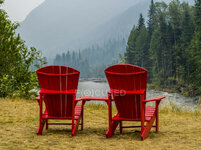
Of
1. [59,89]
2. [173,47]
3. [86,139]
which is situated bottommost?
[86,139]

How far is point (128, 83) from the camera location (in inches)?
167

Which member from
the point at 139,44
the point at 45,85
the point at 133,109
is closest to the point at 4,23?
the point at 45,85

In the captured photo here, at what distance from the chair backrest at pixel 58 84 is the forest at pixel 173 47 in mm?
33415

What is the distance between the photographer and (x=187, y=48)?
44656 millimetres

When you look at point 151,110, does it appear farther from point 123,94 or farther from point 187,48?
point 187,48

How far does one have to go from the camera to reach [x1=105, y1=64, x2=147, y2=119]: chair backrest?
4.19 metres

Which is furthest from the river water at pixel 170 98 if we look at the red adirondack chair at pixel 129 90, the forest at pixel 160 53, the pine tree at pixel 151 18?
the pine tree at pixel 151 18

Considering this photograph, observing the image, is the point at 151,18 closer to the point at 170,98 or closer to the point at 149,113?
the point at 170,98

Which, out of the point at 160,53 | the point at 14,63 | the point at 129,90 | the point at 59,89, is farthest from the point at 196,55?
the point at 59,89

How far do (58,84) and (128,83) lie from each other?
110cm

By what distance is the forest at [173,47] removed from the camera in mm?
40750

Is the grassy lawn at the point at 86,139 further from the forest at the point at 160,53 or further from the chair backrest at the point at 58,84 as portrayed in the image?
the forest at the point at 160,53

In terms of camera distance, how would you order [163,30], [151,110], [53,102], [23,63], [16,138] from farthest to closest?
[163,30], [23,63], [151,110], [53,102], [16,138]

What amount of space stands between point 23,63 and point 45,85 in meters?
8.35
